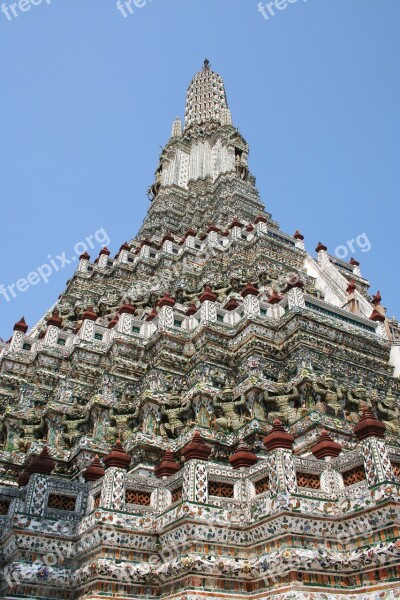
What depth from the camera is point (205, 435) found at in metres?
13.4

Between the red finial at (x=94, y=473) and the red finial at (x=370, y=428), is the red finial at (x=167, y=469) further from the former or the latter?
the red finial at (x=370, y=428)

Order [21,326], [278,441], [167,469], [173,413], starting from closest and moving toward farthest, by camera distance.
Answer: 1. [278,441]
2. [167,469]
3. [173,413]
4. [21,326]

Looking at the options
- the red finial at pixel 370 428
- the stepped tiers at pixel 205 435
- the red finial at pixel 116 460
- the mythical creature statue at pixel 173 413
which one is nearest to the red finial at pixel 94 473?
the stepped tiers at pixel 205 435

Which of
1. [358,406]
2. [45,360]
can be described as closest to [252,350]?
[358,406]

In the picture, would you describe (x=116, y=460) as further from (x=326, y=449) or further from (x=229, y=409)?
(x=229, y=409)

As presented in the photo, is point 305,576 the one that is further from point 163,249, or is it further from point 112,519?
point 163,249

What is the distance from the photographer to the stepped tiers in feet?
28.7

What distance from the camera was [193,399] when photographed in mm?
14438

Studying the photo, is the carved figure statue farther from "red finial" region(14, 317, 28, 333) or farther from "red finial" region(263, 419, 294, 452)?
"red finial" region(14, 317, 28, 333)

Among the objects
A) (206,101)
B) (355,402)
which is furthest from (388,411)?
(206,101)

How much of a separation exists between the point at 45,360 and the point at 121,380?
339cm

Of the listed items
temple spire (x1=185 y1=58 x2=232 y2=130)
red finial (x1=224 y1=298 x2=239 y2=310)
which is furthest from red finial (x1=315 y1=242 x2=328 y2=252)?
temple spire (x1=185 y1=58 x2=232 y2=130)

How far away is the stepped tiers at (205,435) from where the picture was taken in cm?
876

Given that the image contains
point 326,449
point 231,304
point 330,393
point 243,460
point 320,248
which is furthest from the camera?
point 320,248
